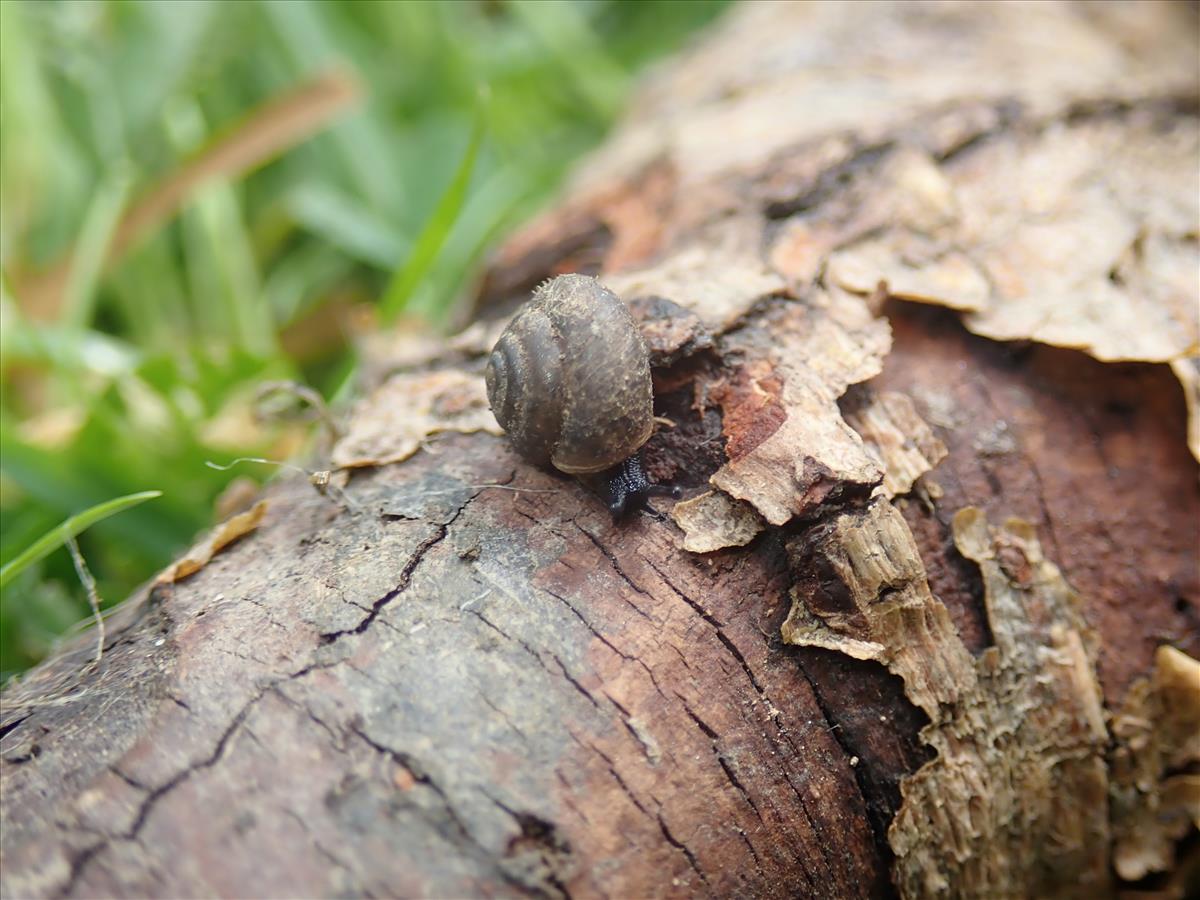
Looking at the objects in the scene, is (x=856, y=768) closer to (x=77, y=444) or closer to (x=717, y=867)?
(x=717, y=867)

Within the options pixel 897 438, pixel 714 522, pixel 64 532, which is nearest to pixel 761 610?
pixel 714 522

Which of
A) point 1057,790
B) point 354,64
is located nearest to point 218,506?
point 1057,790

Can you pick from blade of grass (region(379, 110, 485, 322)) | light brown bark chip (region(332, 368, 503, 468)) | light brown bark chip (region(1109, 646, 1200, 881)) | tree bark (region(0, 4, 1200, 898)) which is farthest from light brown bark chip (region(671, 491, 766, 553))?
Result: blade of grass (region(379, 110, 485, 322))

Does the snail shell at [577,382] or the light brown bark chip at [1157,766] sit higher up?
the snail shell at [577,382]

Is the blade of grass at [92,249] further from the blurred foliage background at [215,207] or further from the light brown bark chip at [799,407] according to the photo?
the light brown bark chip at [799,407]

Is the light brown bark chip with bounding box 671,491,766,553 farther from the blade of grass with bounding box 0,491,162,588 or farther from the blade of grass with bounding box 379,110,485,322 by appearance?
the blade of grass with bounding box 379,110,485,322

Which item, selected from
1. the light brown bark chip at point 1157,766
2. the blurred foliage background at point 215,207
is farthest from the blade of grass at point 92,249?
the light brown bark chip at point 1157,766
